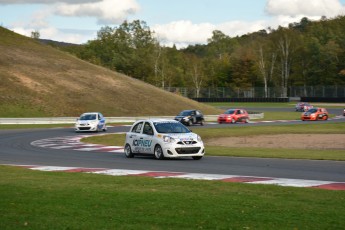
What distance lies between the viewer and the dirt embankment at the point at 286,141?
31528mm

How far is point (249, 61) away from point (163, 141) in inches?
4539

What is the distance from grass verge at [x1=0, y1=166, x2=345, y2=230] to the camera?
925cm

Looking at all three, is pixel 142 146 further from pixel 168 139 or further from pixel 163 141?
pixel 168 139

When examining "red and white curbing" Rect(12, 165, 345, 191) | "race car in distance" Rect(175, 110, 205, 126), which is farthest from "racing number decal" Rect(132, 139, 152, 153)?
"race car in distance" Rect(175, 110, 205, 126)

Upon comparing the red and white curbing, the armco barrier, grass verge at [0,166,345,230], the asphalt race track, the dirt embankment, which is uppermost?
the armco barrier

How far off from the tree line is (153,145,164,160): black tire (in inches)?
3862

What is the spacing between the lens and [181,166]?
66.3 feet

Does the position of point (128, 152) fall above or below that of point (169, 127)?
below

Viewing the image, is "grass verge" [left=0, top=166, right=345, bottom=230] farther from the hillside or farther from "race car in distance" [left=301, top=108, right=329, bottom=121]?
the hillside

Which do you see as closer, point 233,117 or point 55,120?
point 233,117

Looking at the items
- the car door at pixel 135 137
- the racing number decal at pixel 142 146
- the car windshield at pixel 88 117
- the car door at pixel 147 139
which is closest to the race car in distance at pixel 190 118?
the car windshield at pixel 88 117

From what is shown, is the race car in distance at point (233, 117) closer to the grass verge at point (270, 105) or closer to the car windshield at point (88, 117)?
the car windshield at point (88, 117)

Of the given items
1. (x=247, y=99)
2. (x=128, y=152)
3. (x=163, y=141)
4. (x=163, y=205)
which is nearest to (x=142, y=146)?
(x=128, y=152)

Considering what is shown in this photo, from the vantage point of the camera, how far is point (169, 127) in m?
24.0
